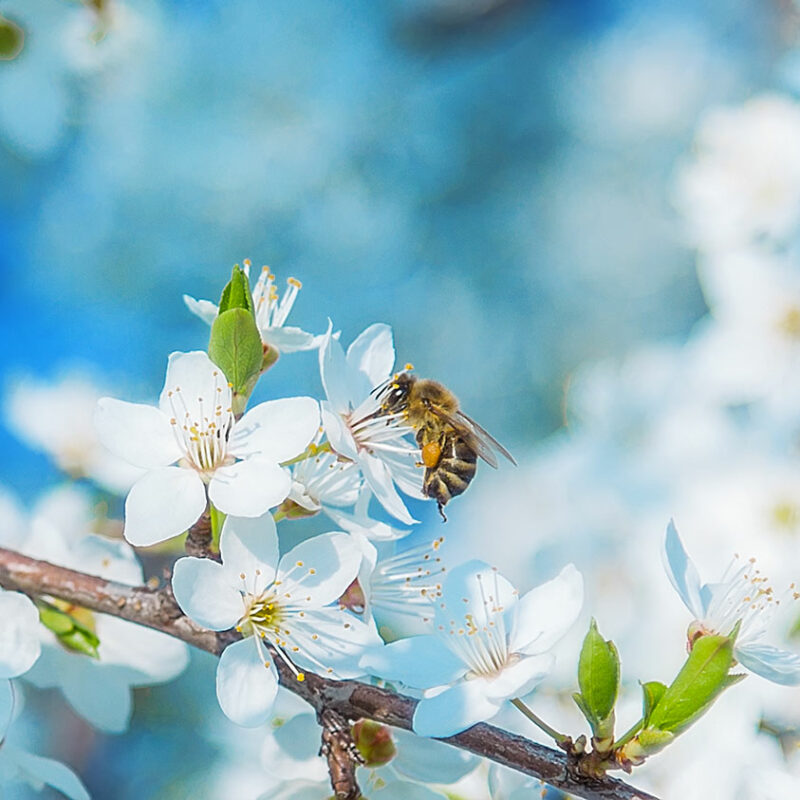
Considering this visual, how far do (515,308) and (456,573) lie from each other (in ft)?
8.80

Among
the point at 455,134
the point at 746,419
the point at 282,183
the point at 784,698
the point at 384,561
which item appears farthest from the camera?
the point at 455,134

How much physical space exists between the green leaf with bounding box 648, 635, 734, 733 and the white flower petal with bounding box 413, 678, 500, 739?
10 cm

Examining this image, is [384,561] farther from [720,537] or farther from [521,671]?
[720,537]

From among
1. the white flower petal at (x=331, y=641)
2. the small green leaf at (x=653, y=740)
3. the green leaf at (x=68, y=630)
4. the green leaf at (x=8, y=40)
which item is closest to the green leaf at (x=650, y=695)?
the small green leaf at (x=653, y=740)

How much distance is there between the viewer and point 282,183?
2.73m

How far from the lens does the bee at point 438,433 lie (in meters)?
0.67

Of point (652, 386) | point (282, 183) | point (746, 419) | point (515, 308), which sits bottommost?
point (515, 308)

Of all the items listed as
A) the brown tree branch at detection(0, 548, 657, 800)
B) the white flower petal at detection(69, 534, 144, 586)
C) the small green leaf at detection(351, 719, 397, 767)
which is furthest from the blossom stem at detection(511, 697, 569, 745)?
the white flower petal at detection(69, 534, 144, 586)

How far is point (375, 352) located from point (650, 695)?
27 cm

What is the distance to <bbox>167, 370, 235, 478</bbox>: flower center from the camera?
A: 0.55 m

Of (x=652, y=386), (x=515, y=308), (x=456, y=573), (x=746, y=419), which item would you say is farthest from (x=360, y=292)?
(x=456, y=573)

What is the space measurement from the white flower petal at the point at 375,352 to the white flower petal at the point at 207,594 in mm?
173

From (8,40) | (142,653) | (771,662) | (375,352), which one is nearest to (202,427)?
(375,352)

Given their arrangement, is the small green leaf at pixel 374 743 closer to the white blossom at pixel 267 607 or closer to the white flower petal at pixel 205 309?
the white blossom at pixel 267 607
